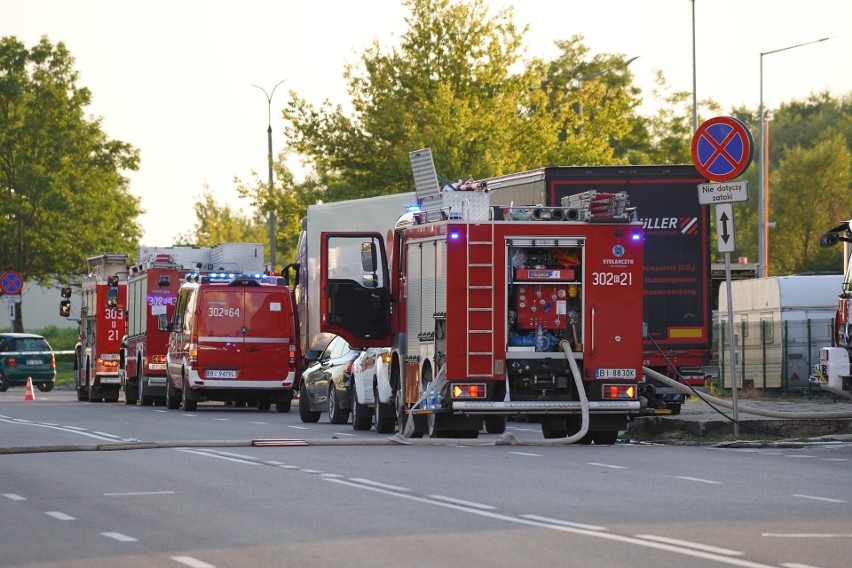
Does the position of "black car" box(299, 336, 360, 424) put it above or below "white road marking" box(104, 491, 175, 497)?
Answer: above

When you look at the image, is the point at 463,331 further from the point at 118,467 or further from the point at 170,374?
the point at 170,374

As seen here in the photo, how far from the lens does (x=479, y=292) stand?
2053 centimetres

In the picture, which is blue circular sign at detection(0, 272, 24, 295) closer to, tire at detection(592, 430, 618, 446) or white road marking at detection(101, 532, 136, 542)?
tire at detection(592, 430, 618, 446)

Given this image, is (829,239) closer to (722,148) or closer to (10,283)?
(722,148)

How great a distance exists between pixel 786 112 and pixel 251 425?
83.8m

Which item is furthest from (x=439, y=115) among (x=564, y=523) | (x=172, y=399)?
(x=564, y=523)

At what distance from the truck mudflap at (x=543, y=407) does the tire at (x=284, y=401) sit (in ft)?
43.1

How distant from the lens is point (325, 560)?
10.1 meters

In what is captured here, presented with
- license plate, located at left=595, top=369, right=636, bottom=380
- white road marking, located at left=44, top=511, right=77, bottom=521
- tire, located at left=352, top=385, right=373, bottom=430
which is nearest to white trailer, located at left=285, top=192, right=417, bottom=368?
tire, located at left=352, top=385, right=373, bottom=430

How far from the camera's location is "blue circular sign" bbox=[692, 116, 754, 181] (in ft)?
68.9

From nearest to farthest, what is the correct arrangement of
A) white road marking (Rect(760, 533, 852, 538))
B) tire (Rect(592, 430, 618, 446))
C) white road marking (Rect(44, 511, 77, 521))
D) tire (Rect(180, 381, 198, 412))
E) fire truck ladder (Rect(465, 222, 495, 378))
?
white road marking (Rect(760, 533, 852, 538)) → white road marking (Rect(44, 511, 77, 521)) → fire truck ladder (Rect(465, 222, 495, 378)) → tire (Rect(592, 430, 618, 446)) → tire (Rect(180, 381, 198, 412))

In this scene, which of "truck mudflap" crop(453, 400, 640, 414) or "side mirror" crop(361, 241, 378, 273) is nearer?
"truck mudflap" crop(453, 400, 640, 414)

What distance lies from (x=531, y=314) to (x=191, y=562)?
1122cm

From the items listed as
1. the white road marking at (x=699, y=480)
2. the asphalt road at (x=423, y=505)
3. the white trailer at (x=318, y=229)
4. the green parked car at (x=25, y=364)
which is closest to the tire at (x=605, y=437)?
the asphalt road at (x=423, y=505)
